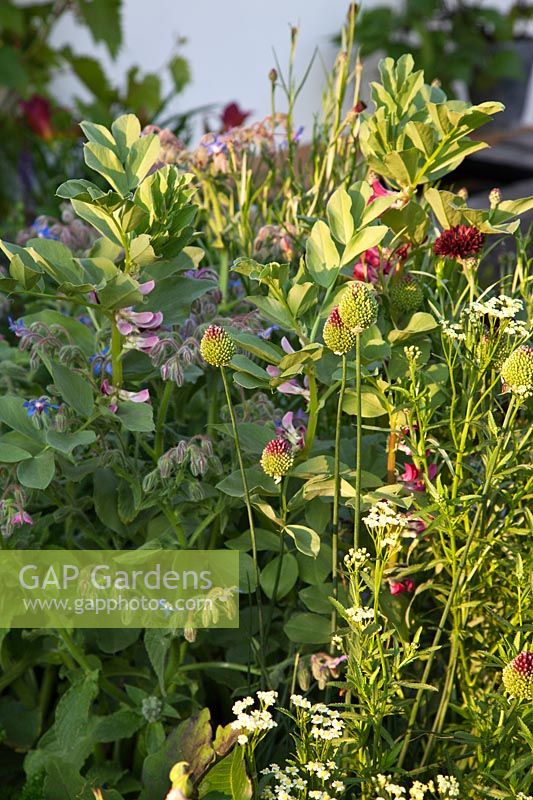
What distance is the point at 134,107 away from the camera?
105 inches

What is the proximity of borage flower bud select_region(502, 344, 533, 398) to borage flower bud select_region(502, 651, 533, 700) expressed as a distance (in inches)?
6.4

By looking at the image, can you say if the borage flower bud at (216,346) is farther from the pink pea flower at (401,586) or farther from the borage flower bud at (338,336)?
the pink pea flower at (401,586)

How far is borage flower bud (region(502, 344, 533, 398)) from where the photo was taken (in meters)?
0.60

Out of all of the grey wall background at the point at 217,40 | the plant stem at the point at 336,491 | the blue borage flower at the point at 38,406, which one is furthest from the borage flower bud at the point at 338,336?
the grey wall background at the point at 217,40

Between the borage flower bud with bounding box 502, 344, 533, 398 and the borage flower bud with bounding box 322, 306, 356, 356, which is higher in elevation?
the borage flower bud with bounding box 322, 306, 356, 356

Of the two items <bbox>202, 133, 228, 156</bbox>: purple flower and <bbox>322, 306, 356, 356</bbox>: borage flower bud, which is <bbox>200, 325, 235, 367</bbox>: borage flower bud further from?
<bbox>202, 133, 228, 156</bbox>: purple flower

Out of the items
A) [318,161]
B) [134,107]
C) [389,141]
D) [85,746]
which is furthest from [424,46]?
[85,746]

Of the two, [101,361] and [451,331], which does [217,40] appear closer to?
[101,361]

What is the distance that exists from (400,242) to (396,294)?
0.06 m

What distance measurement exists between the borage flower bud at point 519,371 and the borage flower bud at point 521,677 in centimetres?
16

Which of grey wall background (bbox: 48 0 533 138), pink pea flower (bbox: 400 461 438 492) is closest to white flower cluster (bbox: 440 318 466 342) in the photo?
pink pea flower (bbox: 400 461 438 492)

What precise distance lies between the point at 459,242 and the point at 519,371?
0.53 ft

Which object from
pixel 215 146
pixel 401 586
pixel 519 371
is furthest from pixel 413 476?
pixel 215 146

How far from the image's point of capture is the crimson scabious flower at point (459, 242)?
2.37ft
